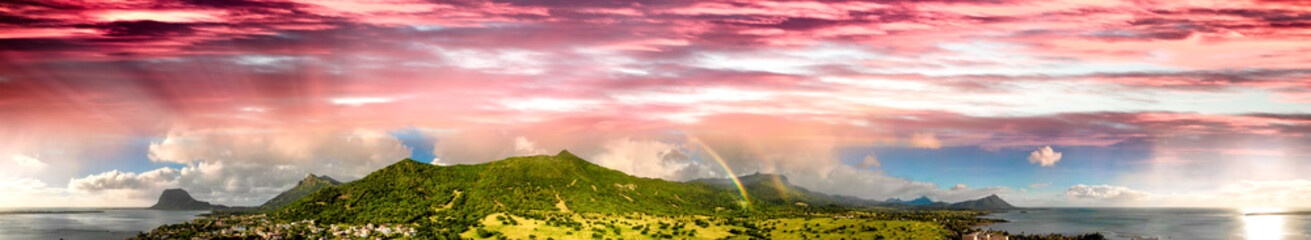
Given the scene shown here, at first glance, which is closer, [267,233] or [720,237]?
[267,233]

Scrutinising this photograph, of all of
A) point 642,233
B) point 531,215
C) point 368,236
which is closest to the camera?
point 368,236

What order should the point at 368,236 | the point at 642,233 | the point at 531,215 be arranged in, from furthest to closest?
1. the point at 531,215
2. the point at 642,233
3. the point at 368,236

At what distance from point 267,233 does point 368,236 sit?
87.4 feet

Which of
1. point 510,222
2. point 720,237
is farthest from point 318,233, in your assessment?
point 720,237

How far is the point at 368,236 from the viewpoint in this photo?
171 m

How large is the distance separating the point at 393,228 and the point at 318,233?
17.3 m

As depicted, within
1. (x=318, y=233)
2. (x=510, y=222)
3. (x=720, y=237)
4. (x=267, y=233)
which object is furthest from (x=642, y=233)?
(x=267, y=233)

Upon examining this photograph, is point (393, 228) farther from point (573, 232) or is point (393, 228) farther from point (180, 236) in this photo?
point (180, 236)

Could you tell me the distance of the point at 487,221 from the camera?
188m

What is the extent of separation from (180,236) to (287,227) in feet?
104

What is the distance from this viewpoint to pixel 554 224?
184 metres

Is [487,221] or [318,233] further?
[487,221]

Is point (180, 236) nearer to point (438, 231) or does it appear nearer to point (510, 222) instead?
point (438, 231)

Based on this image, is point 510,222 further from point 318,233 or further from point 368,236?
point 318,233
